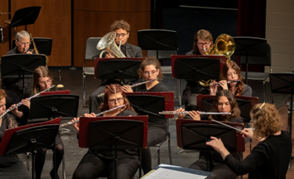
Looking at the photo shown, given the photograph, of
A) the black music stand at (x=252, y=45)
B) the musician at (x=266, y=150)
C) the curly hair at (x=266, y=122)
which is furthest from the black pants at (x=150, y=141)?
the black music stand at (x=252, y=45)

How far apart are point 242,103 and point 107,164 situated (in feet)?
4.55

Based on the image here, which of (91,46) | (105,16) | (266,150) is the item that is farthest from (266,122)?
(105,16)

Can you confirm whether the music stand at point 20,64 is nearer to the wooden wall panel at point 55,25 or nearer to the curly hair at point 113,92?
the curly hair at point 113,92

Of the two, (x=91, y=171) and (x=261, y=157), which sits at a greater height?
(x=261, y=157)

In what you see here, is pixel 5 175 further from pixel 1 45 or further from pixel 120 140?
pixel 1 45

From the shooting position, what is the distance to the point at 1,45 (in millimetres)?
8234

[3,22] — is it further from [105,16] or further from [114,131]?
[114,131]

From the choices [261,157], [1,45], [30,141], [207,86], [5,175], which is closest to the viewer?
[261,157]

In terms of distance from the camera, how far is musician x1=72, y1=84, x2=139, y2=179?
3293 millimetres

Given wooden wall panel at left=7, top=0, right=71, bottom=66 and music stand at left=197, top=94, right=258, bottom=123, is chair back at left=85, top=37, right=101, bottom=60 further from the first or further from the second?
music stand at left=197, top=94, right=258, bottom=123

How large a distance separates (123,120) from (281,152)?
46.0 inches

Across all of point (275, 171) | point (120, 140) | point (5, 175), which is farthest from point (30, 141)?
point (275, 171)

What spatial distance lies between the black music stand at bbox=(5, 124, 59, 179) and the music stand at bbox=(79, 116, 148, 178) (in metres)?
0.25

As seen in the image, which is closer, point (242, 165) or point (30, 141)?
point (242, 165)
